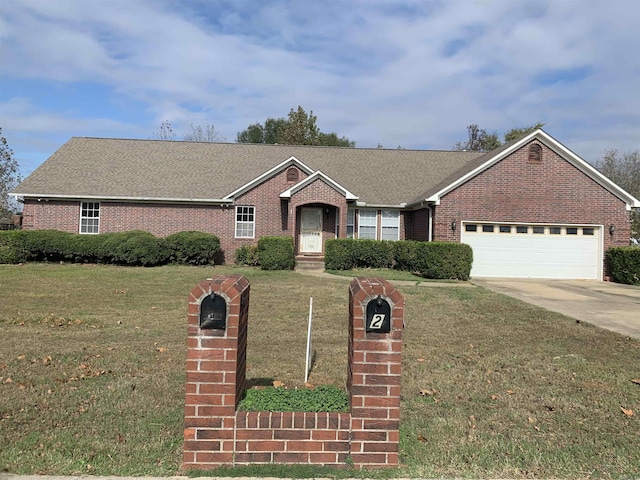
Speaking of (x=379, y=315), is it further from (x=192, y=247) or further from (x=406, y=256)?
(x=192, y=247)

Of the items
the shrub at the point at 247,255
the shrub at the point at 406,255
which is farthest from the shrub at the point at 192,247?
the shrub at the point at 406,255

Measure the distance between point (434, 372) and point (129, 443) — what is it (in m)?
3.65

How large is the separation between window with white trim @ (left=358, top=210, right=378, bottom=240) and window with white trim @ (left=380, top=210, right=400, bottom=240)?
0.39m

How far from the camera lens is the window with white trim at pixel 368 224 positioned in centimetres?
2162

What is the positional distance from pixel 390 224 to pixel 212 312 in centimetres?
1893

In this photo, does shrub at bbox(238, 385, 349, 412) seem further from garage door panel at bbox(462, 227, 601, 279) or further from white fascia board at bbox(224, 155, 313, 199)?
white fascia board at bbox(224, 155, 313, 199)

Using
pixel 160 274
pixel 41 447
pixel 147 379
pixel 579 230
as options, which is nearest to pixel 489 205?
pixel 579 230

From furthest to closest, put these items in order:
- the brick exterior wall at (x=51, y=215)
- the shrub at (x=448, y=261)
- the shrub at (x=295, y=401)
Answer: the brick exterior wall at (x=51, y=215) < the shrub at (x=448, y=261) < the shrub at (x=295, y=401)

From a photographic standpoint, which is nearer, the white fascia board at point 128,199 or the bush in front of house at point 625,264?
the bush in front of house at point 625,264

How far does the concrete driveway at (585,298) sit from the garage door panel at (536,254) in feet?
2.54

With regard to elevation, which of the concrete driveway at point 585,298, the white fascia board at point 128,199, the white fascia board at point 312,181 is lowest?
the concrete driveway at point 585,298

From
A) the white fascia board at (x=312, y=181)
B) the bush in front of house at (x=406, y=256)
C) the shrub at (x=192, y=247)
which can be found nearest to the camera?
the bush in front of house at (x=406, y=256)

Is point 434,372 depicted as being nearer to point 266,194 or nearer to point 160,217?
point 266,194

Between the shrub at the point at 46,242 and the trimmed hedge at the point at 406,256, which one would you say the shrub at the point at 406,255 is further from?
the shrub at the point at 46,242
